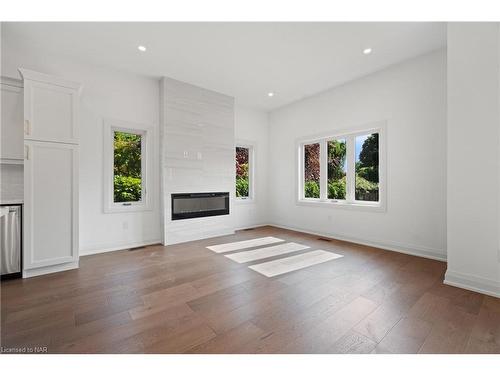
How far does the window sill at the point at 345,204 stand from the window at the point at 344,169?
0.02 metres

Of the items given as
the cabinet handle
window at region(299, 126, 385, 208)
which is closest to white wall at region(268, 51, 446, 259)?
window at region(299, 126, 385, 208)

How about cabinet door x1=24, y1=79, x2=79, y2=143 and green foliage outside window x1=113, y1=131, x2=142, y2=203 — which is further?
green foliage outside window x1=113, y1=131, x2=142, y2=203

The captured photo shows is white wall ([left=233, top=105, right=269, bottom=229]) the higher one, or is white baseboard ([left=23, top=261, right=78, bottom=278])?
white wall ([left=233, top=105, right=269, bottom=229])

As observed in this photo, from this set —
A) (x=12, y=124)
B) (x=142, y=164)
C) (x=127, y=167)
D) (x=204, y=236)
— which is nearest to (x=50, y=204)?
(x=12, y=124)

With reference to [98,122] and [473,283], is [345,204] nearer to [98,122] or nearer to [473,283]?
[473,283]

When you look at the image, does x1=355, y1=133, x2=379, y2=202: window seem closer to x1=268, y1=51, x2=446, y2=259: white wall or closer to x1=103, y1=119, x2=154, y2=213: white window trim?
x1=268, y1=51, x2=446, y2=259: white wall

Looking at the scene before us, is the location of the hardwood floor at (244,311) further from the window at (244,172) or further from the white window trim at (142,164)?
the window at (244,172)

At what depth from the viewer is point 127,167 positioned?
417 centimetres

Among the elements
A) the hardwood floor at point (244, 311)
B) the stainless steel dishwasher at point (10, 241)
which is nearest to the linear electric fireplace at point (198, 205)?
the hardwood floor at point (244, 311)

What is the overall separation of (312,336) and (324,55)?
11.8 feet

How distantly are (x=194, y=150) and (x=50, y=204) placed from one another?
240 cm

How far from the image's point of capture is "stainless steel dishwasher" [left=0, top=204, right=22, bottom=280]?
2602 mm

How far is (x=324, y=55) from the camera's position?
11.3 feet
